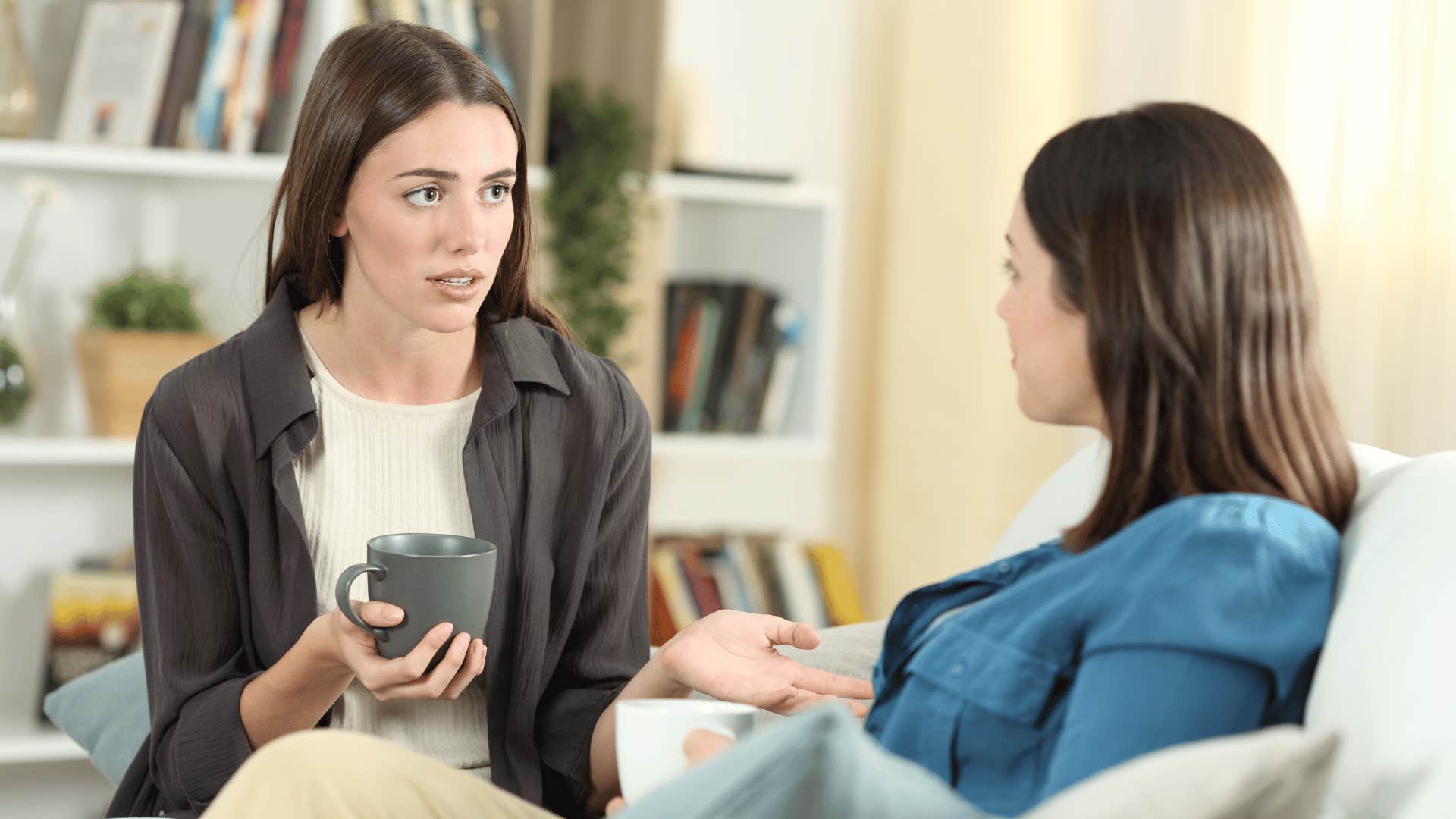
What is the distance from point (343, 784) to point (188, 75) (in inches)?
68.2

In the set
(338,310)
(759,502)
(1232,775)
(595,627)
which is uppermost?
(338,310)

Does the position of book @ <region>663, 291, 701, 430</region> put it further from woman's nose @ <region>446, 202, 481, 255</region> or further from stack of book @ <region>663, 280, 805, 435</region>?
woman's nose @ <region>446, 202, 481, 255</region>

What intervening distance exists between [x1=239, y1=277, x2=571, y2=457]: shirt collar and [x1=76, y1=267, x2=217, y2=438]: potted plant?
875mm

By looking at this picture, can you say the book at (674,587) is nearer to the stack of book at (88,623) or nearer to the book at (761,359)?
the book at (761,359)

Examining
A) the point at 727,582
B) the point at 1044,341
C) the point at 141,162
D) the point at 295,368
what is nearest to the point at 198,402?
the point at 295,368

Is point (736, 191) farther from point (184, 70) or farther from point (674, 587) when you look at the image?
point (184, 70)

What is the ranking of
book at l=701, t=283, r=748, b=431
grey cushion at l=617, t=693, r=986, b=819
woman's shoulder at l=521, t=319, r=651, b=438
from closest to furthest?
grey cushion at l=617, t=693, r=986, b=819
woman's shoulder at l=521, t=319, r=651, b=438
book at l=701, t=283, r=748, b=431

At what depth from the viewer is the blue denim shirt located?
31.5 inches

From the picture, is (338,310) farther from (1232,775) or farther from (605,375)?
(1232,775)

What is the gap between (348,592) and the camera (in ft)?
3.36

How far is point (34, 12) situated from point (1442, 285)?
2191 mm

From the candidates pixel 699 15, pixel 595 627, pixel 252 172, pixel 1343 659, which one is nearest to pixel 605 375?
pixel 595 627

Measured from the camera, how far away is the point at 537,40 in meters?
2.39

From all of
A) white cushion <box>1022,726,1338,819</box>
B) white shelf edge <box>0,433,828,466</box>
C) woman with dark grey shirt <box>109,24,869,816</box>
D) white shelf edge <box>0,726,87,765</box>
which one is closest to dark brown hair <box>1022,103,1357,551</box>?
white cushion <box>1022,726,1338,819</box>
